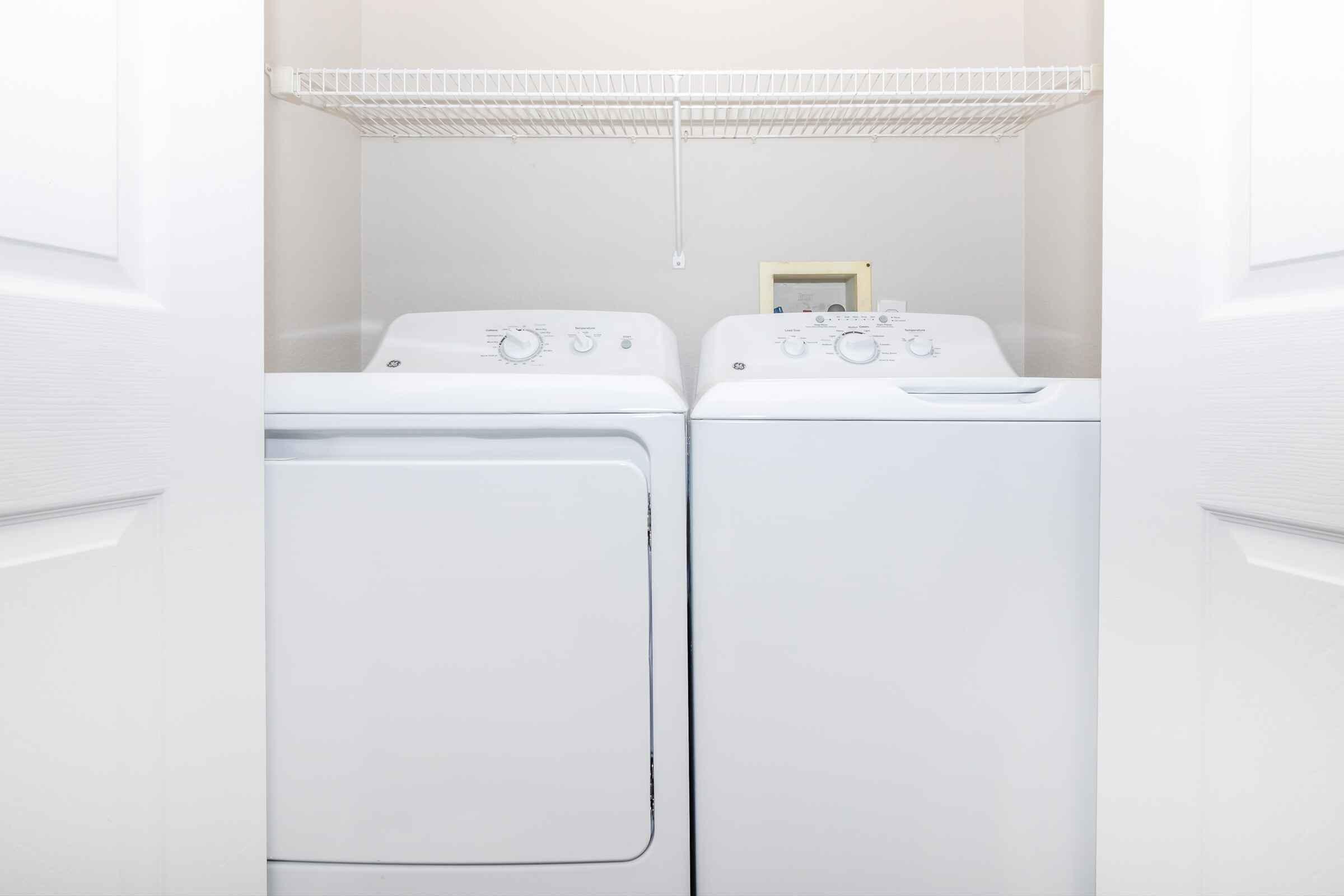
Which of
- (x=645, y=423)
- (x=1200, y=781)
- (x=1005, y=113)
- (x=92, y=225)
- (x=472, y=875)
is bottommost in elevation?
(x=472, y=875)

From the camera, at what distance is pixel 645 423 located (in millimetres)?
852

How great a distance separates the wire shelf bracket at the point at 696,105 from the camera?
138 cm

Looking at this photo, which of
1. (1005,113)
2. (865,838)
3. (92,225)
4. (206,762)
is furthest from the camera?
(1005,113)

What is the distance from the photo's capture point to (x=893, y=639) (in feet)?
2.80

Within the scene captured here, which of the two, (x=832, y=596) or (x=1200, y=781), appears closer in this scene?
(x=1200, y=781)

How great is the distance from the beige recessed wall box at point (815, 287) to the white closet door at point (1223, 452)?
771 mm

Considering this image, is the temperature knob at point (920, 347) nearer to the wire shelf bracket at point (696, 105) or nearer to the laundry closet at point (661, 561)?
the laundry closet at point (661, 561)

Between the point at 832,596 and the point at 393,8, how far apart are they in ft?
5.16

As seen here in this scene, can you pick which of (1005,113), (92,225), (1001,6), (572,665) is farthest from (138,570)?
(1001,6)

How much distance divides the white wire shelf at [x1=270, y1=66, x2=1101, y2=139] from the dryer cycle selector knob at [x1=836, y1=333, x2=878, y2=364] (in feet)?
1.56

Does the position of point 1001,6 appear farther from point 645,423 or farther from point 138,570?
point 138,570

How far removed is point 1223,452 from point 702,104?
1176mm

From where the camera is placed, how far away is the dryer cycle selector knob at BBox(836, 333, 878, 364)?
1223 mm

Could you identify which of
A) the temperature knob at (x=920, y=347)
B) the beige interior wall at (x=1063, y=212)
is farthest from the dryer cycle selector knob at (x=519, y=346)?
the beige interior wall at (x=1063, y=212)
